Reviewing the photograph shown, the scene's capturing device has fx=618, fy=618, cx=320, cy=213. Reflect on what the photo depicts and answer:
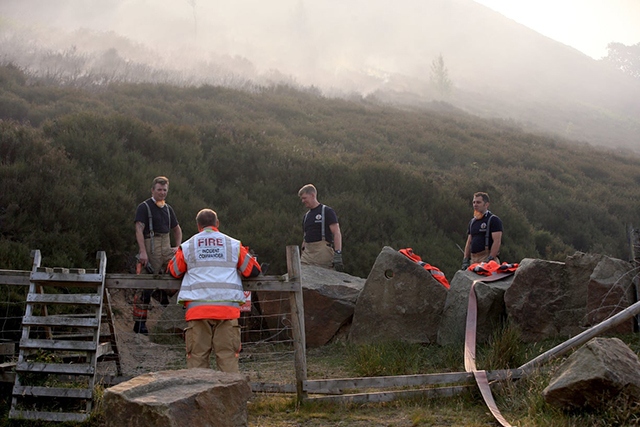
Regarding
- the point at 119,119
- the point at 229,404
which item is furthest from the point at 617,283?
the point at 119,119

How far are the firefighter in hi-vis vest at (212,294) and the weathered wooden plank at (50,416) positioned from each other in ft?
2.95

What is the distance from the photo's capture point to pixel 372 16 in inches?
3868

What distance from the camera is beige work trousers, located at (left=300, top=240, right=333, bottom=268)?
29.3 ft

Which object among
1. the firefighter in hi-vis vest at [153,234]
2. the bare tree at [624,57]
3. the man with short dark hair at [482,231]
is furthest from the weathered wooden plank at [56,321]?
the bare tree at [624,57]

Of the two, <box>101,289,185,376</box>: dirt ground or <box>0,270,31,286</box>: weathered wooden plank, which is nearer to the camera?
<box>0,270,31,286</box>: weathered wooden plank

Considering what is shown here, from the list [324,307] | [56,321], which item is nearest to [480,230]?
[324,307]

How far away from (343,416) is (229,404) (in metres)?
1.17

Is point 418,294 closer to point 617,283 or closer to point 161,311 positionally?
point 617,283

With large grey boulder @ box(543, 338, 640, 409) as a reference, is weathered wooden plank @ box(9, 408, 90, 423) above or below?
below

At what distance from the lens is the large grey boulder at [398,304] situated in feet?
24.6

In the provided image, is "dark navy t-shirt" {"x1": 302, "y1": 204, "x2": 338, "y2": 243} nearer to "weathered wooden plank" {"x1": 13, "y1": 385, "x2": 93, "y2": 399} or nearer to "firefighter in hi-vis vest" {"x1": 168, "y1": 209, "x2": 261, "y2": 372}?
"firefighter in hi-vis vest" {"x1": 168, "y1": 209, "x2": 261, "y2": 372}

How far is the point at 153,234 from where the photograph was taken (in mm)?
8086

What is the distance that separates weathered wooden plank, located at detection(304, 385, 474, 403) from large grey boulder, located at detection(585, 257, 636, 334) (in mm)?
1929

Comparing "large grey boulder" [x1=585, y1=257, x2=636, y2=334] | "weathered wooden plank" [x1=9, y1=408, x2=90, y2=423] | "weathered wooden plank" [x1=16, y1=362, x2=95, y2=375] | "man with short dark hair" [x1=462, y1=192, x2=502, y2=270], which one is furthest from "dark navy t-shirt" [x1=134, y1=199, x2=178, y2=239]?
"large grey boulder" [x1=585, y1=257, x2=636, y2=334]
